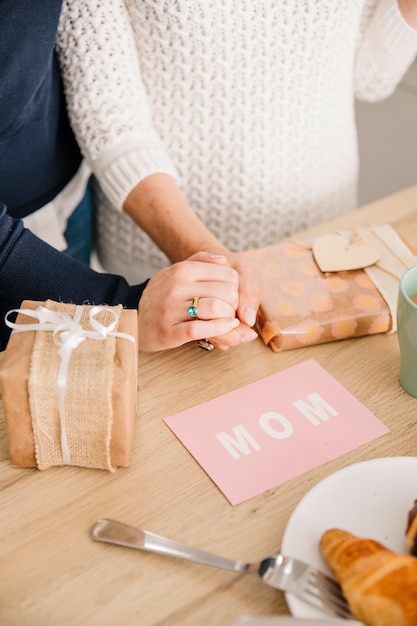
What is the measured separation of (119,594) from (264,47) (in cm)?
77

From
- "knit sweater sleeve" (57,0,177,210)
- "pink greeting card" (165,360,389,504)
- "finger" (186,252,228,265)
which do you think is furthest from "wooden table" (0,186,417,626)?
"knit sweater sleeve" (57,0,177,210)

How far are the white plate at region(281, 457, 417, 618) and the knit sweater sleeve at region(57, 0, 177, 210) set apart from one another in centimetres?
53

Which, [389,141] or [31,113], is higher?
[31,113]

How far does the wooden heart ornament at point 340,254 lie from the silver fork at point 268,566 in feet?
1.32

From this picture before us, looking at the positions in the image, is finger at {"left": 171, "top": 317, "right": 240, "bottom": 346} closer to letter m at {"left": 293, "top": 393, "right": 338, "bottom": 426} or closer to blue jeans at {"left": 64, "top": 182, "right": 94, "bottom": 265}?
letter m at {"left": 293, "top": 393, "right": 338, "bottom": 426}

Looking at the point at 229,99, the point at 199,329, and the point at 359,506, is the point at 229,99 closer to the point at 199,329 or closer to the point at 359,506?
the point at 199,329

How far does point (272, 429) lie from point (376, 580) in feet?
0.69

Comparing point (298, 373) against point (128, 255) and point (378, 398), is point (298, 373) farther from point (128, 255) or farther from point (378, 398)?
point (128, 255)

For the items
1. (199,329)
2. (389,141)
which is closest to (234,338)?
(199,329)

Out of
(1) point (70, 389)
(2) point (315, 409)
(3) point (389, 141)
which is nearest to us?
(1) point (70, 389)

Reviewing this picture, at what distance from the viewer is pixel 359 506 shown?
21.6 inches

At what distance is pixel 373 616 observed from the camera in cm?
44

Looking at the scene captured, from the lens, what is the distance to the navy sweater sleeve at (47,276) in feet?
2.52

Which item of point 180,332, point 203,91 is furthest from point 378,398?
point 203,91
